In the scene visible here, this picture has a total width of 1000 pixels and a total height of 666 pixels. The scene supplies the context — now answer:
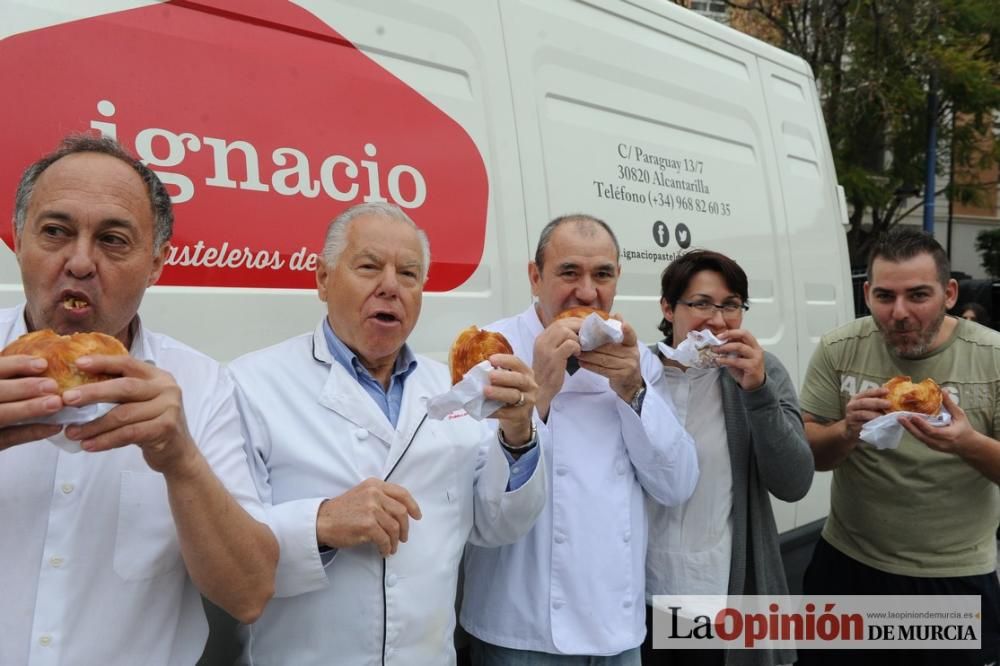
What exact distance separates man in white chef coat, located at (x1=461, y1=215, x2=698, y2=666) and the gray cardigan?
26 centimetres

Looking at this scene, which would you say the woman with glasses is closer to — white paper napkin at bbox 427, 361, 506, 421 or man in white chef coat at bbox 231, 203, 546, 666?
man in white chef coat at bbox 231, 203, 546, 666

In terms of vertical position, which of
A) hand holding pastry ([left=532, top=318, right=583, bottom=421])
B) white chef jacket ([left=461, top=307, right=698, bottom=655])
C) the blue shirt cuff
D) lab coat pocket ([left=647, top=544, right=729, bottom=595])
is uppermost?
hand holding pastry ([left=532, top=318, right=583, bottom=421])

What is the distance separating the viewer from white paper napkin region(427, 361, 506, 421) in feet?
5.52

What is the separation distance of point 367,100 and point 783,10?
12183 millimetres

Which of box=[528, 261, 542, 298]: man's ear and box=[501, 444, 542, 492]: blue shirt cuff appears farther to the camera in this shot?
box=[528, 261, 542, 298]: man's ear

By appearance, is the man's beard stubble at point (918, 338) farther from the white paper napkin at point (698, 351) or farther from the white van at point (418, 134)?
the white van at point (418, 134)

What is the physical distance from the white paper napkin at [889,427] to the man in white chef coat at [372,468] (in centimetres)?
120

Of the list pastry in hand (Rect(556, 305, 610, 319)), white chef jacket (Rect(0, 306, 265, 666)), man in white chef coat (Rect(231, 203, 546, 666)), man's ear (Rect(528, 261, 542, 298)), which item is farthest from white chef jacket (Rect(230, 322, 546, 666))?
man's ear (Rect(528, 261, 542, 298))

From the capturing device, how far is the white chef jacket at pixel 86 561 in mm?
1340

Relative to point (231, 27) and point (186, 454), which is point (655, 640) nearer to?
point (186, 454)

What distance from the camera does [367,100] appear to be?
244 cm

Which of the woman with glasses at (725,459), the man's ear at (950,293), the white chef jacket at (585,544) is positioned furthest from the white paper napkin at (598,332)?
the man's ear at (950,293)

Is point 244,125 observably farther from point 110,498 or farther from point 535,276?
point 110,498

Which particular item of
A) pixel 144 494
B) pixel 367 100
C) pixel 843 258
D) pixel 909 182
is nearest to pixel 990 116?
pixel 909 182
